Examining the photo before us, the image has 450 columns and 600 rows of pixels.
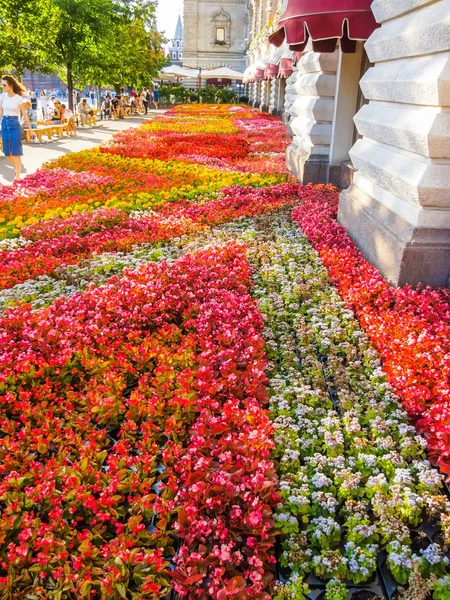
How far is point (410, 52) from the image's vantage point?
16.3 ft

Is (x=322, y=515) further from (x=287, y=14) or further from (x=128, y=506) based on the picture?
(x=287, y=14)

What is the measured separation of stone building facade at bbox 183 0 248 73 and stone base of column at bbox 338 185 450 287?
215ft

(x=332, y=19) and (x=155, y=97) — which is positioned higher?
(x=332, y=19)

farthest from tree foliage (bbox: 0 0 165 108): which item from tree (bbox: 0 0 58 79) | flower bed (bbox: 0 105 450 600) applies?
flower bed (bbox: 0 105 450 600)

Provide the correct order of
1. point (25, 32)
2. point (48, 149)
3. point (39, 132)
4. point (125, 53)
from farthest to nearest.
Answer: point (125, 53)
point (25, 32)
point (39, 132)
point (48, 149)

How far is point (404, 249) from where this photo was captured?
473 centimetres

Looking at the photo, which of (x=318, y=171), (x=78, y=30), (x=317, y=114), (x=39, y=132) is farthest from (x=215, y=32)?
(x=318, y=171)

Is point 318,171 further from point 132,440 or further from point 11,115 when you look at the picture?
point 132,440

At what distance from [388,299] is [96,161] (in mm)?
10023

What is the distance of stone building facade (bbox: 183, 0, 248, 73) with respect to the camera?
6512 centimetres

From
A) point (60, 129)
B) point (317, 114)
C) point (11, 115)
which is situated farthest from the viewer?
point (60, 129)

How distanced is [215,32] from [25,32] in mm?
50880

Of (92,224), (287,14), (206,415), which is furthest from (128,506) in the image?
(287,14)

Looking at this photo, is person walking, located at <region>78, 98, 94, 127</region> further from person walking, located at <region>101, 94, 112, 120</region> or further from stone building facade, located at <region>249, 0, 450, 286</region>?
stone building facade, located at <region>249, 0, 450, 286</region>
